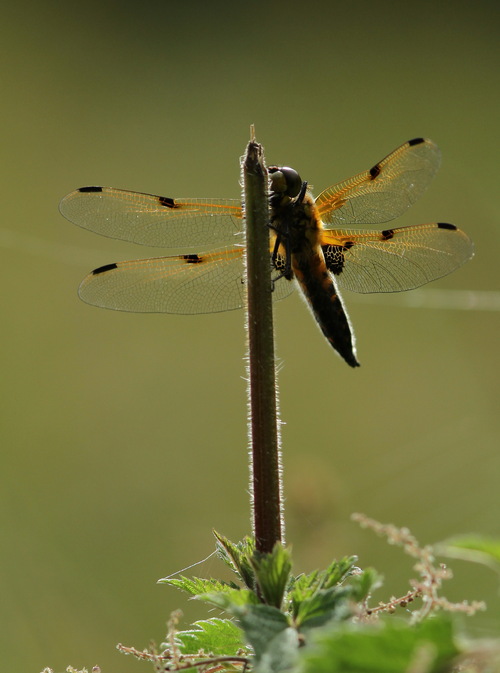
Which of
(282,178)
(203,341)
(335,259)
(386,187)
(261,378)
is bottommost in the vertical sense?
(261,378)

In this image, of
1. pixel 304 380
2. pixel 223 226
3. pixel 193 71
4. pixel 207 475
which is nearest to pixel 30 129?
pixel 193 71

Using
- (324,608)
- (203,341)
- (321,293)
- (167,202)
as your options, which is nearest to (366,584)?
(324,608)

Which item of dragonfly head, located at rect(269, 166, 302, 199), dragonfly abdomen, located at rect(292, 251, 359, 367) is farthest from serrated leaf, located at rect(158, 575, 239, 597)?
dragonfly abdomen, located at rect(292, 251, 359, 367)

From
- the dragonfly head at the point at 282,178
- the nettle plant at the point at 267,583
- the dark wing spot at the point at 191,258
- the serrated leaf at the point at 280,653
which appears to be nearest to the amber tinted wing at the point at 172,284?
the dark wing spot at the point at 191,258

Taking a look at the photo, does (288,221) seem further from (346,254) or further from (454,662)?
(454,662)

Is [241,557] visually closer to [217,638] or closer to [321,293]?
[217,638]

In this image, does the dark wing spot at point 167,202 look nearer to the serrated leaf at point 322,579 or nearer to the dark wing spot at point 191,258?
the dark wing spot at point 191,258

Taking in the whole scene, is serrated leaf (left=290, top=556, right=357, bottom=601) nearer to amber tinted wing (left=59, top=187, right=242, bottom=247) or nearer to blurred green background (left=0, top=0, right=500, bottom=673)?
blurred green background (left=0, top=0, right=500, bottom=673)
